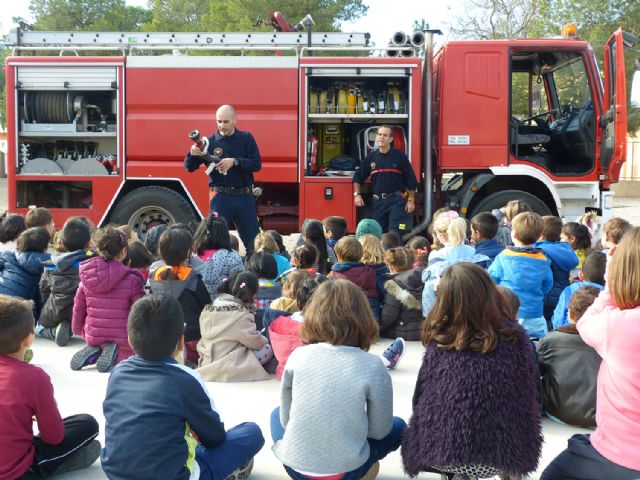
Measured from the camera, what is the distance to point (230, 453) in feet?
11.5

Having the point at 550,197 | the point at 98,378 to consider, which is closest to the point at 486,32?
the point at 550,197

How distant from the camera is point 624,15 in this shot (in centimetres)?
2619

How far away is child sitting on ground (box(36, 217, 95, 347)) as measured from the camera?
6152mm

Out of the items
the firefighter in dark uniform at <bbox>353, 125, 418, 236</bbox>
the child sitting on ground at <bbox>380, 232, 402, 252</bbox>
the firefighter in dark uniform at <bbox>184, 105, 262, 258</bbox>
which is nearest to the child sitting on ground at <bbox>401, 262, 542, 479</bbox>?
the child sitting on ground at <bbox>380, 232, 402, 252</bbox>

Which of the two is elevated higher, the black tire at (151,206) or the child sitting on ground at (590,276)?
the black tire at (151,206)

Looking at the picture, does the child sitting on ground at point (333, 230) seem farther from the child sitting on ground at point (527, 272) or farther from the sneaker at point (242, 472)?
the sneaker at point (242, 472)

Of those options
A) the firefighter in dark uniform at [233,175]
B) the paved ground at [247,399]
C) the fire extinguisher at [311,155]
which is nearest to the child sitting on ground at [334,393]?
the paved ground at [247,399]

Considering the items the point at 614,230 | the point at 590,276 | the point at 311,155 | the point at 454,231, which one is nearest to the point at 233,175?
the point at 311,155

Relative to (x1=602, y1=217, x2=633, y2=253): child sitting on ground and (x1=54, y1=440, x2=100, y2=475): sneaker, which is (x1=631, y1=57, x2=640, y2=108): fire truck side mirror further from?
(x1=54, y1=440, x2=100, y2=475): sneaker

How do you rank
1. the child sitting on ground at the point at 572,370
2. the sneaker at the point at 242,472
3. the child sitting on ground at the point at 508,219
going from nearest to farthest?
the sneaker at the point at 242,472
the child sitting on ground at the point at 572,370
the child sitting on ground at the point at 508,219

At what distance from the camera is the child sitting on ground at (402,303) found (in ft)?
21.0

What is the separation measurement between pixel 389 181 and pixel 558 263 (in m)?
3.25

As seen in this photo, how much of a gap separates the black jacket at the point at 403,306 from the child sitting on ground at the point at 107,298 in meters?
2.02

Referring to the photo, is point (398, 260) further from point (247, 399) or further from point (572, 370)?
point (572, 370)
